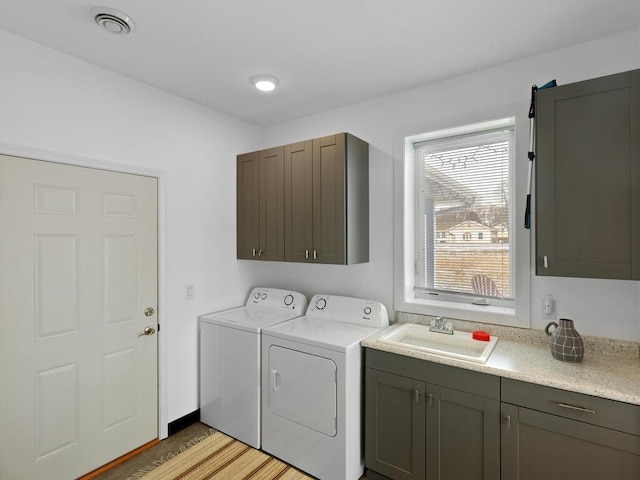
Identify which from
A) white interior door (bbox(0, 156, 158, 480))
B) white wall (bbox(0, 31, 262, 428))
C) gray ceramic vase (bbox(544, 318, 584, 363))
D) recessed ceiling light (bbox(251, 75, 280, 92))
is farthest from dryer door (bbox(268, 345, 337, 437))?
recessed ceiling light (bbox(251, 75, 280, 92))

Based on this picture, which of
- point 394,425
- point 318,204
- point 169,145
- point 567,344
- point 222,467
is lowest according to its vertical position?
point 222,467

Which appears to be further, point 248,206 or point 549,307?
point 248,206

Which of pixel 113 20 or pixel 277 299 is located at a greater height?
pixel 113 20

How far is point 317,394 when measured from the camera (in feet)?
7.04

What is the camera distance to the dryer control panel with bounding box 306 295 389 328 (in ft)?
8.25

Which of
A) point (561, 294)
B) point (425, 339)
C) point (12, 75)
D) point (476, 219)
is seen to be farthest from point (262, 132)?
point (561, 294)

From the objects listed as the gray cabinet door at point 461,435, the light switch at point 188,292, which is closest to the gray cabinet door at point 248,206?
the light switch at point 188,292

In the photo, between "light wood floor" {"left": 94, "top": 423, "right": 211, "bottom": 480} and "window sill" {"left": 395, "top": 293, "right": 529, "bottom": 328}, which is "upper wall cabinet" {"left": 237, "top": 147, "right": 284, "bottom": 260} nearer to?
"window sill" {"left": 395, "top": 293, "right": 529, "bottom": 328}

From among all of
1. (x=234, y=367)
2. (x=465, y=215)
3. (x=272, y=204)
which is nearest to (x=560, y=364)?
(x=465, y=215)

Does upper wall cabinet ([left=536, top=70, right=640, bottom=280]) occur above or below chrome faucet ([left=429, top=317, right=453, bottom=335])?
above

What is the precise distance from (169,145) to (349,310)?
186 cm

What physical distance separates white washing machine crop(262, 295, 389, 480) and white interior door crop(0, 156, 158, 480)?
91 cm

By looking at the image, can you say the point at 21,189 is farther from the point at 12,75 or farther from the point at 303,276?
the point at 303,276

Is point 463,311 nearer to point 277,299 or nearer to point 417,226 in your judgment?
point 417,226
